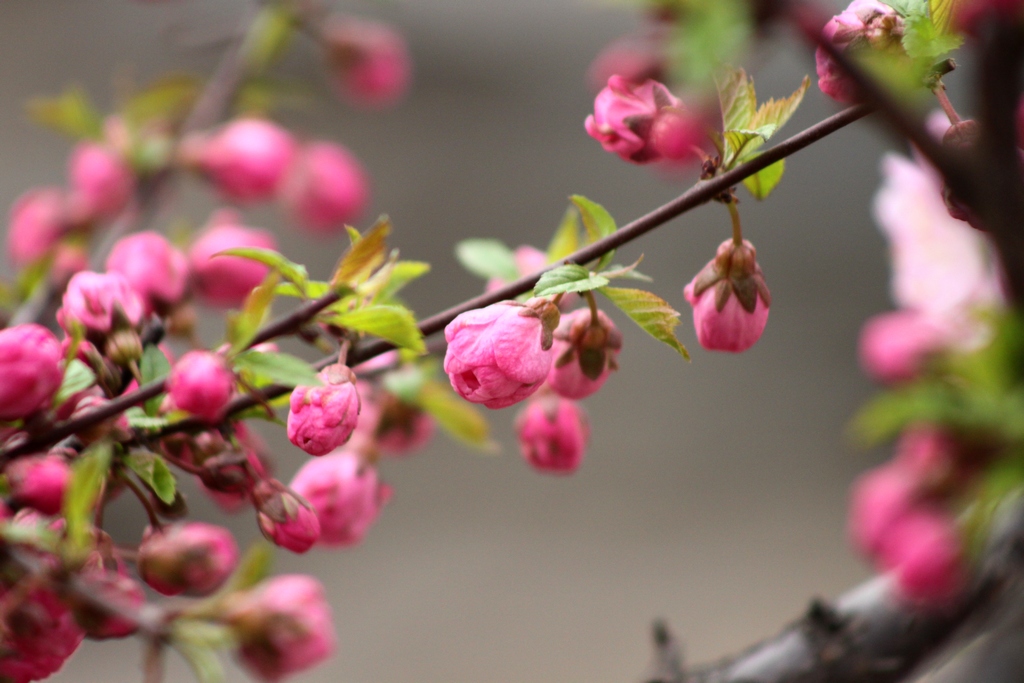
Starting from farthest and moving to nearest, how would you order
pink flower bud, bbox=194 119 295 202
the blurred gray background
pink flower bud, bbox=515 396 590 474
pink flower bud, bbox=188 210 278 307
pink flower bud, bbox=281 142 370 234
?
the blurred gray background → pink flower bud, bbox=281 142 370 234 → pink flower bud, bbox=194 119 295 202 → pink flower bud, bbox=188 210 278 307 → pink flower bud, bbox=515 396 590 474

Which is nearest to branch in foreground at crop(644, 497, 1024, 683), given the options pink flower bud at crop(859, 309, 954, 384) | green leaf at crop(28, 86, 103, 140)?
pink flower bud at crop(859, 309, 954, 384)

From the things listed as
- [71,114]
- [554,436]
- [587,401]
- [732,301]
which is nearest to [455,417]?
[554,436]

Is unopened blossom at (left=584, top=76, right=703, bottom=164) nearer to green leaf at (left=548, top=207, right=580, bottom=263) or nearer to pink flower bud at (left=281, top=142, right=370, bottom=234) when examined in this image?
green leaf at (left=548, top=207, right=580, bottom=263)

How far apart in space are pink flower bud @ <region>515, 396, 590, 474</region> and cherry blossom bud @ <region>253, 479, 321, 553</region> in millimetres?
106

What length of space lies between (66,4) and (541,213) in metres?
0.93

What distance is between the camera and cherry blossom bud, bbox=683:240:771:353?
306 mm

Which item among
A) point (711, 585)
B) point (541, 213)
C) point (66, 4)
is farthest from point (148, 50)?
point (711, 585)

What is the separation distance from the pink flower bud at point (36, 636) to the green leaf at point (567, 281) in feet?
0.69

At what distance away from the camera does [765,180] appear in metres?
0.32

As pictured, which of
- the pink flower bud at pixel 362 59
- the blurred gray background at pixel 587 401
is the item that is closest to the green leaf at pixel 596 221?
the pink flower bud at pixel 362 59

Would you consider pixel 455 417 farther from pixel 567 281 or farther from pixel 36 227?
pixel 36 227

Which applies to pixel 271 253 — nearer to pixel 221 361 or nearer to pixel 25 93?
pixel 221 361

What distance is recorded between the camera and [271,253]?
31 cm

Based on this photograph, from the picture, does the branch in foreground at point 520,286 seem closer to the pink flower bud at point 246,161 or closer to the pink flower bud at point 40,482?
the pink flower bud at point 40,482
